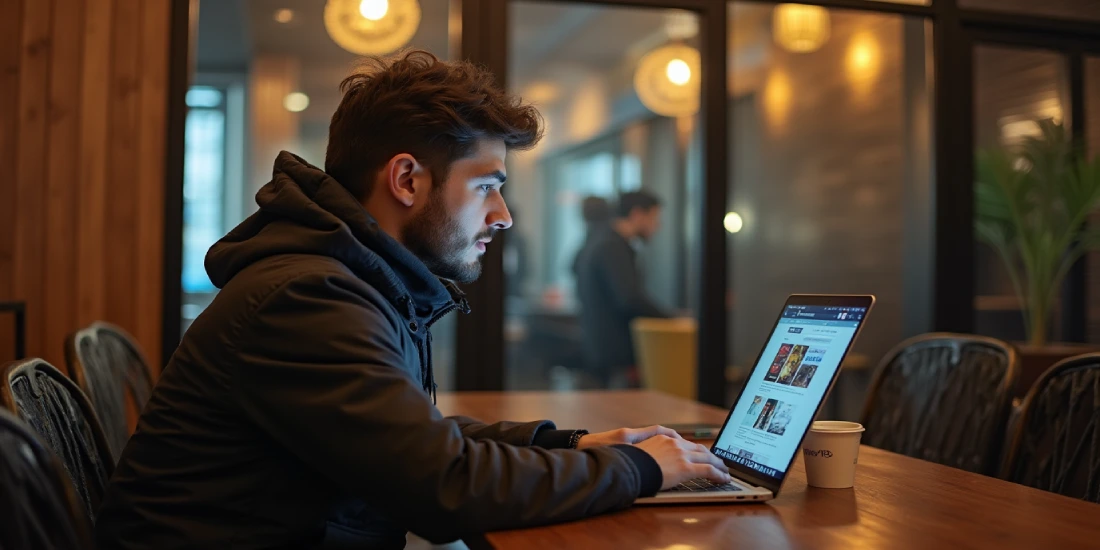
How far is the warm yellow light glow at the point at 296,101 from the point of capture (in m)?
5.22

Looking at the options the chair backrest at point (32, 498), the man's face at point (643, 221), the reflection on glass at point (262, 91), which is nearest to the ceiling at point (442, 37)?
the reflection on glass at point (262, 91)

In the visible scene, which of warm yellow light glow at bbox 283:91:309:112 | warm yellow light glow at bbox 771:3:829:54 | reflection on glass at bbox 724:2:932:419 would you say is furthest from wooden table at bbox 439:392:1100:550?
warm yellow light glow at bbox 283:91:309:112

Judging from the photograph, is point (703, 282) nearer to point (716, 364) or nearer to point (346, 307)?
point (716, 364)

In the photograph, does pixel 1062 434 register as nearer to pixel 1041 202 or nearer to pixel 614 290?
pixel 1041 202

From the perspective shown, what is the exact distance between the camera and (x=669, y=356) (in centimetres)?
531

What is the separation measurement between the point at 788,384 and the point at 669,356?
4.09 metres

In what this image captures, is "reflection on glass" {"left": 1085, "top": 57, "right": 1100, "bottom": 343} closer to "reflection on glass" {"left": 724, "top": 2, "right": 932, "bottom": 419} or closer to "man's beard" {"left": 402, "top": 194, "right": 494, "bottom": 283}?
"reflection on glass" {"left": 724, "top": 2, "right": 932, "bottom": 419}

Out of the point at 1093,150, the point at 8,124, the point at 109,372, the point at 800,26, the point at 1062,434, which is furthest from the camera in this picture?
the point at 800,26

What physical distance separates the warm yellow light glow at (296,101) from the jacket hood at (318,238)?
4.04 metres

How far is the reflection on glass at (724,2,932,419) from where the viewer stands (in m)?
5.15

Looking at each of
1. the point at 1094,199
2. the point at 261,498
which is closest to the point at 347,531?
the point at 261,498

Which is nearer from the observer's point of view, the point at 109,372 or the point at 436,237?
the point at 436,237

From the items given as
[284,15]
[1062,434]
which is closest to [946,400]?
[1062,434]

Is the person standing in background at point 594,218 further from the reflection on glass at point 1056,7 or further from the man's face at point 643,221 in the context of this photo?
the reflection on glass at point 1056,7
